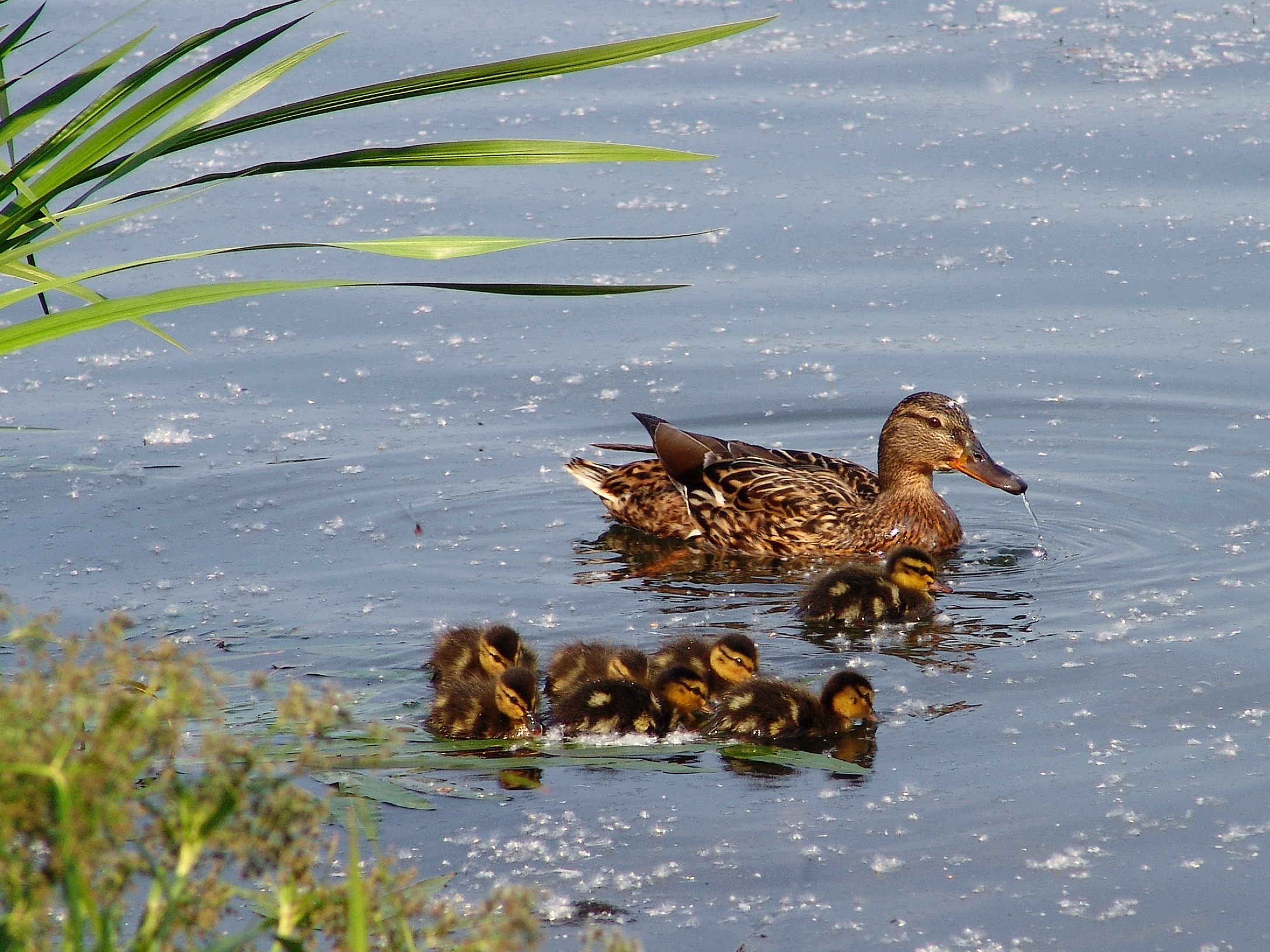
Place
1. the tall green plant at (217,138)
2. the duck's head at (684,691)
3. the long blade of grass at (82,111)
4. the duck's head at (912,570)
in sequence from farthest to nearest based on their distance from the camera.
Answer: the duck's head at (912,570), the duck's head at (684,691), the long blade of grass at (82,111), the tall green plant at (217,138)

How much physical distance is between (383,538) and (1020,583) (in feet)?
7.27

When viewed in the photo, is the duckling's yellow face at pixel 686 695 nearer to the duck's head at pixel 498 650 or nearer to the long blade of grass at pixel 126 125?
the duck's head at pixel 498 650

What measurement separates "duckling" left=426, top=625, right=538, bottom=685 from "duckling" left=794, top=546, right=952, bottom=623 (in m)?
1.03

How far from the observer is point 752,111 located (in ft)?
32.6

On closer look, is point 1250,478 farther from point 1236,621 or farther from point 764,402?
point 764,402

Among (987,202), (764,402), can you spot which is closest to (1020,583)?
(764,402)

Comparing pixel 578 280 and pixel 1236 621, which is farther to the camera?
pixel 578 280

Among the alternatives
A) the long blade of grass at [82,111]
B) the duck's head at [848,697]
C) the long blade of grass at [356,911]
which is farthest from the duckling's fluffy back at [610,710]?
the long blade of grass at [356,911]

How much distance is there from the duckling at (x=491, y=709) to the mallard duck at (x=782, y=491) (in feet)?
7.06

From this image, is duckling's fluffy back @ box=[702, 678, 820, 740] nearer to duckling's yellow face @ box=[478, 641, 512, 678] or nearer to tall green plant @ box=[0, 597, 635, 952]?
duckling's yellow face @ box=[478, 641, 512, 678]

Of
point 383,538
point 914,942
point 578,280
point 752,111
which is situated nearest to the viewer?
point 914,942

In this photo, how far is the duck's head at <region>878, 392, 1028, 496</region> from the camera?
19.9ft

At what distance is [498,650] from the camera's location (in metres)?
4.46

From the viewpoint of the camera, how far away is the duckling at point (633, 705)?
4184 mm
